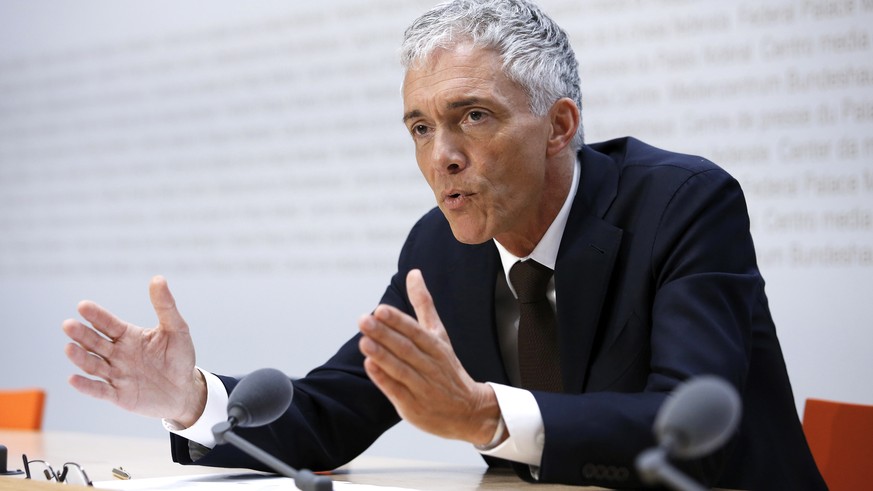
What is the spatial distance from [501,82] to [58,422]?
4.57 m

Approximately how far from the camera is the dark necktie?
7.11ft

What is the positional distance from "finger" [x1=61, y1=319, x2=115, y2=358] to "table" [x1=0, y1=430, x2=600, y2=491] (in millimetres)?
256

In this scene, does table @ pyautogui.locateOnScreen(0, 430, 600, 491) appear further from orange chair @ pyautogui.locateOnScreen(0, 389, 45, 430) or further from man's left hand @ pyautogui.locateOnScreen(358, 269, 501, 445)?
orange chair @ pyautogui.locateOnScreen(0, 389, 45, 430)

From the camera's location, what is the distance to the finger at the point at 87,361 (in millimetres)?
1825

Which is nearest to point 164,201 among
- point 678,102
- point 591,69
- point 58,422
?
point 58,422

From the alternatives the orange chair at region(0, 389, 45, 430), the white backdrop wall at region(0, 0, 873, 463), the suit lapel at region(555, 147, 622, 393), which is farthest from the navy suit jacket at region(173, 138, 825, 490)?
the orange chair at region(0, 389, 45, 430)

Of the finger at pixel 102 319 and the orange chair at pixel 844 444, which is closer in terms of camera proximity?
the finger at pixel 102 319

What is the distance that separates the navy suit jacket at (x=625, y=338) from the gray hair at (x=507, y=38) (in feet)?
0.74

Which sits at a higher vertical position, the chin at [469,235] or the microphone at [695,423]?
the chin at [469,235]

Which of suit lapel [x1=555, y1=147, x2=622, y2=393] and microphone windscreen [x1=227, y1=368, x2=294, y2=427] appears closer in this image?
microphone windscreen [x1=227, y1=368, x2=294, y2=427]

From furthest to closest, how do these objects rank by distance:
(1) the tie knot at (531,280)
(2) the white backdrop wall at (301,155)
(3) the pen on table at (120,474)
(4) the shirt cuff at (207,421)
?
(2) the white backdrop wall at (301,155)
(1) the tie knot at (531,280)
(4) the shirt cuff at (207,421)
(3) the pen on table at (120,474)

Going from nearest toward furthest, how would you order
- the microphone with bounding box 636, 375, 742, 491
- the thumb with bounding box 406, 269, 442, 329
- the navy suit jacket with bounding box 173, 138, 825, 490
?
the microphone with bounding box 636, 375, 742, 491 → the thumb with bounding box 406, 269, 442, 329 → the navy suit jacket with bounding box 173, 138, 825, 490

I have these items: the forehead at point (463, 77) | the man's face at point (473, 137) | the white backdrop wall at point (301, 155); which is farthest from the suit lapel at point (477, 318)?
the white backdrop wall at point (301, 155)

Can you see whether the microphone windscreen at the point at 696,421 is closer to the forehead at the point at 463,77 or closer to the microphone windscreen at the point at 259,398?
the microphone windscreen at the point at 259,398
